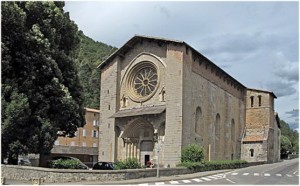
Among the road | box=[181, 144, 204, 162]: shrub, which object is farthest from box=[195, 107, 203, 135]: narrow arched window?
the road

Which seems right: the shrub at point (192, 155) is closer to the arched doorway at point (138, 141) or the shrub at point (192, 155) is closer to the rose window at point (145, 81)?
the arched doorway at point (138, 141)

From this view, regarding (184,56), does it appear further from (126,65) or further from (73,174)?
(73,174)

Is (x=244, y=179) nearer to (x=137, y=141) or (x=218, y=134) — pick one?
(x=137, y=141)

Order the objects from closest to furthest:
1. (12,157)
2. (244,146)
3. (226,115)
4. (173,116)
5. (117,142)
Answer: (12,157) < (173,116) < (117,142) < (226,115) < (244,146)

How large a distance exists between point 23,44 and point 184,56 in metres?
20.6

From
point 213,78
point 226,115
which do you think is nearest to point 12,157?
point 213,78

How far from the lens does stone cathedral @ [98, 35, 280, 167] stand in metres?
43.8

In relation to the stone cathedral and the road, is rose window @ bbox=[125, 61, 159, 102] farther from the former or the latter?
the road

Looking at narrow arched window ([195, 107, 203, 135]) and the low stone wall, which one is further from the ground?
narrow arched window ([195, 107, 203, 135])

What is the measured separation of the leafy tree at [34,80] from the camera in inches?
1035

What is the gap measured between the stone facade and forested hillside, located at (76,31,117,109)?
34.5m

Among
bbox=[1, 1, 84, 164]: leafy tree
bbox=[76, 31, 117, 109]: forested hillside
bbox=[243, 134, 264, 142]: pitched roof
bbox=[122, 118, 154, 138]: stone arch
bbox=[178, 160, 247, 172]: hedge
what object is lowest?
bbox=[178, 160, 247, 172]: hedge

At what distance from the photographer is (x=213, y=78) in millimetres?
53625

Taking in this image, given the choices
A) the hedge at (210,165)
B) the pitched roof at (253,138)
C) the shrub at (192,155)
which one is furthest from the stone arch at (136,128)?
the pitched roof at (253,138)
